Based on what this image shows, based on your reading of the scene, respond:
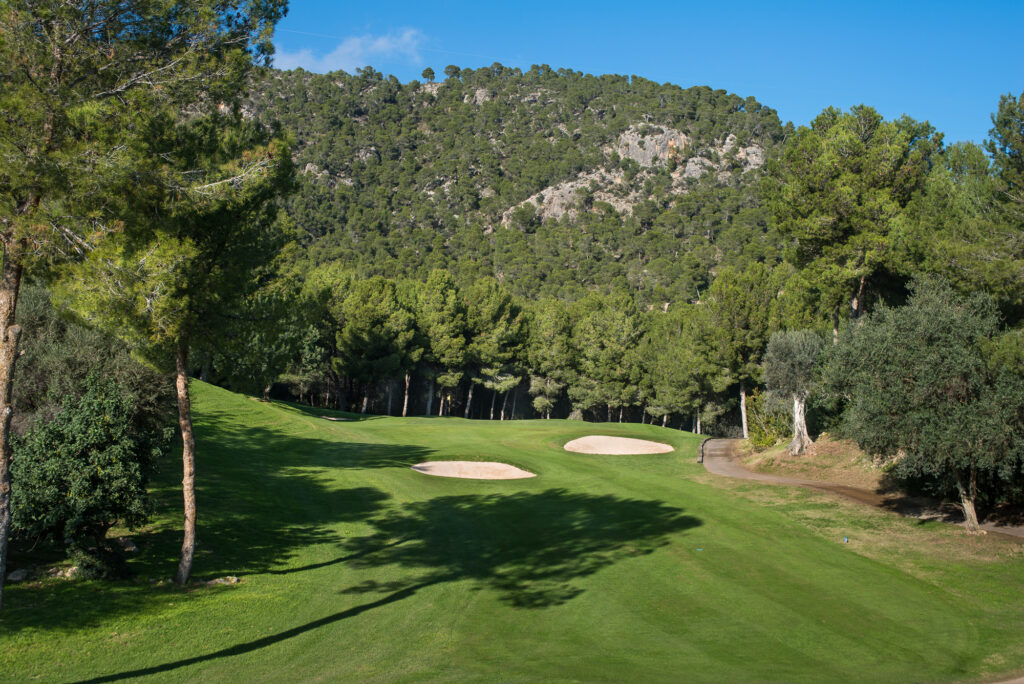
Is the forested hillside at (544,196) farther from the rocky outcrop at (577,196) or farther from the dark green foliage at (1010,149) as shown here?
the dark green foliage at (1010,149)

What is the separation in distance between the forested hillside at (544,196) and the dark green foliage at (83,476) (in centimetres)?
9392

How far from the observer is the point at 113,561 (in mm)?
13930

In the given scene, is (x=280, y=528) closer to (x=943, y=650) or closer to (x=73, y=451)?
(x=73, y=451)

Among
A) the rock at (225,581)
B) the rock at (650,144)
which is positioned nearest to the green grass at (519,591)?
the rock at (225,581)

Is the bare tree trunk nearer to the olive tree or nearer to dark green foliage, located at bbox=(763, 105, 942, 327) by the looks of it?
dark green foliage, located at bbox=(763, 105, 942, 327)

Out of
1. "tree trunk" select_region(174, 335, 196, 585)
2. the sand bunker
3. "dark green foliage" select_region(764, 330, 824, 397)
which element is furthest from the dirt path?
"tree trunk" select_region(174, 335, 196, 585)

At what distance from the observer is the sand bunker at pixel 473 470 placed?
28.6 meters

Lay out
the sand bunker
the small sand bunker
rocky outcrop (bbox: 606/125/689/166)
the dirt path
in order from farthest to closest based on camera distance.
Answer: rocky outcrop (bbox: 606/125/689/166) → the small sand bunker → the sand bunker → the dirt path

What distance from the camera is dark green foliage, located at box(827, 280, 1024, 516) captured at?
19.2 m

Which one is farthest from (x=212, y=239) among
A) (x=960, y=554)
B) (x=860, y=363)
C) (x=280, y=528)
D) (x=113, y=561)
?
(x=960, y=554)

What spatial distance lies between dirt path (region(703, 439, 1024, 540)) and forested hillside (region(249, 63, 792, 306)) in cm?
7191

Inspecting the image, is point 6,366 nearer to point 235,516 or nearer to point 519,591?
point 235,516

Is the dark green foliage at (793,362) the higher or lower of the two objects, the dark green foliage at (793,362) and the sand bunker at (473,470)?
the higher

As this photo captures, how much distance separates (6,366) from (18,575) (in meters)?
5.30
